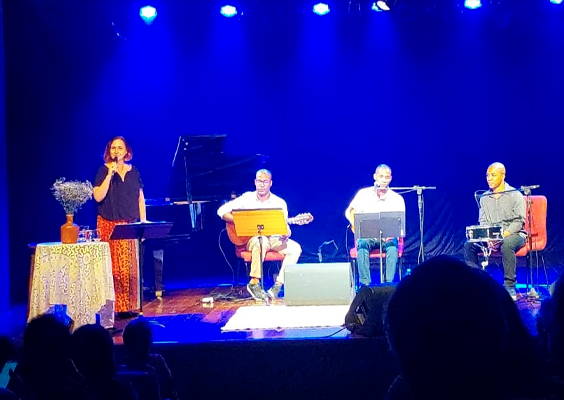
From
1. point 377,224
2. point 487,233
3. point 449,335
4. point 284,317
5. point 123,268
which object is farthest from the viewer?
point 487,233

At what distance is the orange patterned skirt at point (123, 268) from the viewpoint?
6.05 meters

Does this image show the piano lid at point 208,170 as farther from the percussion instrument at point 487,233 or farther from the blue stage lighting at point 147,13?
the percussion instrument at point 487,233

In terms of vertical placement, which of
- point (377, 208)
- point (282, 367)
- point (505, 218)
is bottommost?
point (282, 367)

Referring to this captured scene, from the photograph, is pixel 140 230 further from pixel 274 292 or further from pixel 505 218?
pixel 505 218

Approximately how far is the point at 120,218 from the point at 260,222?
1.26m

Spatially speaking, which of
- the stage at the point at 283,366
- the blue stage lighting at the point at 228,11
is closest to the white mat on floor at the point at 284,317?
the stage at the point at 283,366

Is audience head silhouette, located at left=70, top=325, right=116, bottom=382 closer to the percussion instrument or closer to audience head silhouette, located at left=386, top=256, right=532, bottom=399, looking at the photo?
audience head silhouette, located at left=386, top=256, right=532, bottom=399

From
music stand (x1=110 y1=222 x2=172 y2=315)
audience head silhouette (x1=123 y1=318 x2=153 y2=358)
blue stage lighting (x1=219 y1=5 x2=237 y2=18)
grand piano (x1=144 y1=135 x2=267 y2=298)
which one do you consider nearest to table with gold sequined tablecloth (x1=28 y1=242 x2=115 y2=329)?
music stand (x1=110 y1=222 x2=172 y2=315)

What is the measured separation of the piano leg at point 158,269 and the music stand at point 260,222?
1161 mm

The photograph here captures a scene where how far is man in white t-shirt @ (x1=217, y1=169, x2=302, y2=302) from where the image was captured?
22.7ft

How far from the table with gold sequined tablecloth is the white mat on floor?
40.8 inches

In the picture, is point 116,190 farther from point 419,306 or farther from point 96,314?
point 419,306

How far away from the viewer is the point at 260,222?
6.37 meters

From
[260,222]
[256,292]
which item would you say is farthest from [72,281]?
[256,292]
